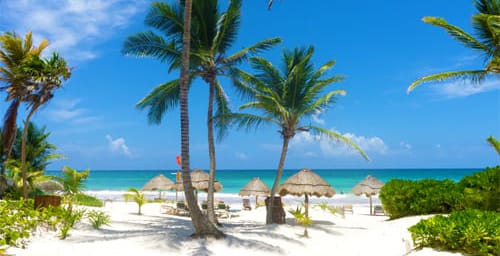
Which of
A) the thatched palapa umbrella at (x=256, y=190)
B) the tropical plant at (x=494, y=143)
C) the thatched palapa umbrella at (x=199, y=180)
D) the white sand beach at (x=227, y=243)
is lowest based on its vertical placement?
the white sand beach at (x=227, y=243)

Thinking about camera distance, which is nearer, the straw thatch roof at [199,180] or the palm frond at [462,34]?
the palm frond at [462,34]

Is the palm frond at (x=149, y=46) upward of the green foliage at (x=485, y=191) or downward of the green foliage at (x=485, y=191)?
upward

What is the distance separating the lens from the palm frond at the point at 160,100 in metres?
12.8

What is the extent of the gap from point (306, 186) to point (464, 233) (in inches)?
317

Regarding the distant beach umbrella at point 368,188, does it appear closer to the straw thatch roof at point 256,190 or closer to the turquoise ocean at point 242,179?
the straw thatch roof at point 256,190

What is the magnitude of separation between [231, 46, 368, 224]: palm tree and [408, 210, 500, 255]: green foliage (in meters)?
5.74

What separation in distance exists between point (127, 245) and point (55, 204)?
139 inches

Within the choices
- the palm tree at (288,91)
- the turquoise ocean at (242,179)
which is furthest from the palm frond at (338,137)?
the turquoise ocean at (242,179)

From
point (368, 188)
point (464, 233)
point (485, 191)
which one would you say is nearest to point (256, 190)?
point (368, 188)

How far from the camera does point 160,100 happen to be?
1321cm

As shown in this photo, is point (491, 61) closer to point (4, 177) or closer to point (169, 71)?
point (169, 71)

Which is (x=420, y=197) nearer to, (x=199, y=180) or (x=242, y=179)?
(x=199, y=180)

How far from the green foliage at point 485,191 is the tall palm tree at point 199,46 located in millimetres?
7679

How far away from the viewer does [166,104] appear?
13.5 meters
